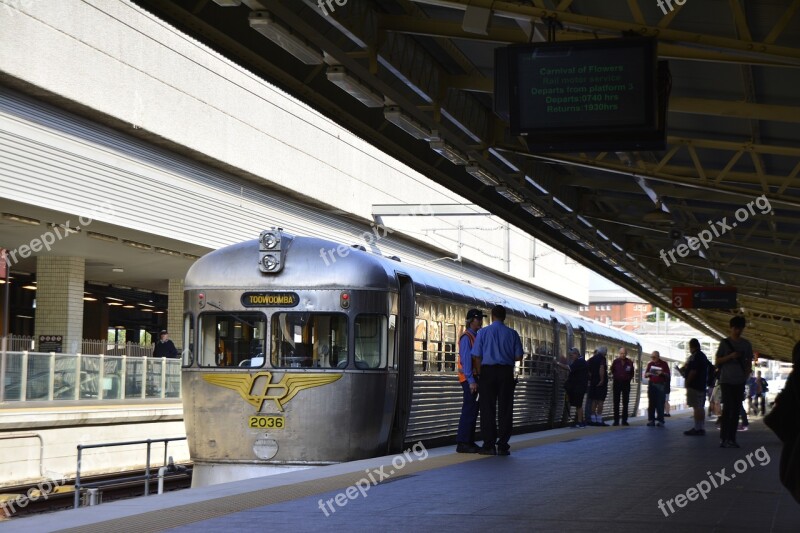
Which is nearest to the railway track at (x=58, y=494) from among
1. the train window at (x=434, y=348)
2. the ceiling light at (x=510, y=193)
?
the train window at (x=434, y=348)

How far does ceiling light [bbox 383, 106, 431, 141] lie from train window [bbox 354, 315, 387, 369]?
2.42 m

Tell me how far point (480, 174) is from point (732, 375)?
4.63m

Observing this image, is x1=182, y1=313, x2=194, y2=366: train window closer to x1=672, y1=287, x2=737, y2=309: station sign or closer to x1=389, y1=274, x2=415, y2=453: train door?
x1=389, y1=274, x2=415, y2=453: train door

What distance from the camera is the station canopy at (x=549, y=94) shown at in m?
9.84

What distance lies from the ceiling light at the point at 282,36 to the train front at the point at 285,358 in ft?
13.2

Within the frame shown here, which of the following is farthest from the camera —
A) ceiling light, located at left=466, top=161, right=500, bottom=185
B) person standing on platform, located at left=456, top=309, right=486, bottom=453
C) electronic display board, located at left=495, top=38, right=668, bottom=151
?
ceiling light, located at left=466, top=161, right=500, bottom=185

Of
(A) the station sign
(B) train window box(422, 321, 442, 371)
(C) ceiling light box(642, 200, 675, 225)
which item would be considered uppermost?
(C) ceiling light box(642, 200, 675, 225)

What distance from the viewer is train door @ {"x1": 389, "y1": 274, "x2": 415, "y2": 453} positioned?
586 inches

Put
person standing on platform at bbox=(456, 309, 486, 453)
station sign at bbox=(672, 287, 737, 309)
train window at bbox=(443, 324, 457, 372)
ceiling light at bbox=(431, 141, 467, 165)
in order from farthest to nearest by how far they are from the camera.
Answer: station sign at bbox=(672, 287, 737, 309)
train window at bbox=(443, 324, 457, 372)
ceiling light at bbox=(431, 141, 467, 165)
person standing on platform at bbox=(456, 309, 486, 453)

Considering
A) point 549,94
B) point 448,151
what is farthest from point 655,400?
point 549,94

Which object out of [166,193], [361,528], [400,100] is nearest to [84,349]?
[166,193]

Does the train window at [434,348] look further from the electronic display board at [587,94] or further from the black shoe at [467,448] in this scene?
the electronic display board at [587,94]

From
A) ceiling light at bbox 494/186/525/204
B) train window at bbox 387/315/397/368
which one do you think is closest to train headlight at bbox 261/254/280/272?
train window at bbox 387/315/397/368

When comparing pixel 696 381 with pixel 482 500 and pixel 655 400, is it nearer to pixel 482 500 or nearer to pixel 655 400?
pixel 655 400
